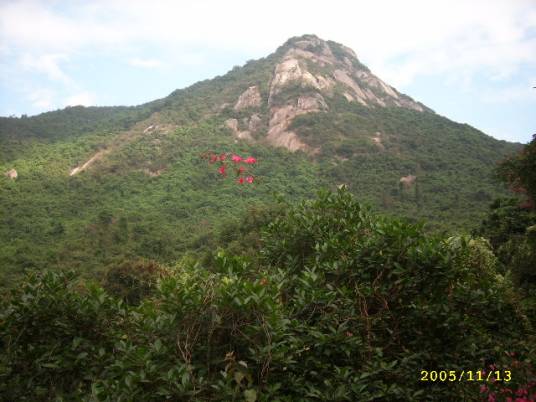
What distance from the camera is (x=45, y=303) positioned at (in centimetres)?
324

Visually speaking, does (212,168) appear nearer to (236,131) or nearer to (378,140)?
(236,131)

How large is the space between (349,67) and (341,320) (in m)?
80.4

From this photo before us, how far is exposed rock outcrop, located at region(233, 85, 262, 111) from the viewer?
62250 mm

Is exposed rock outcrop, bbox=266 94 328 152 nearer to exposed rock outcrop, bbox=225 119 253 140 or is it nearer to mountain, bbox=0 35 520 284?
mountain, bbox=0 35 520 284

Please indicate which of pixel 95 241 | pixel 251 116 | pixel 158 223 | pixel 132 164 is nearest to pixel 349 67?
pixel 251 116

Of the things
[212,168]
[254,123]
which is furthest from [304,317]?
[254,123]

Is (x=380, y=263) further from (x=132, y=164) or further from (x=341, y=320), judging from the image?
(x=132, y=164)

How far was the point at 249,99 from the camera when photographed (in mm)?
63031

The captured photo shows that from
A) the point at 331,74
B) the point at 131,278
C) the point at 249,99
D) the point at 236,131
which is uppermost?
the point at 331,74

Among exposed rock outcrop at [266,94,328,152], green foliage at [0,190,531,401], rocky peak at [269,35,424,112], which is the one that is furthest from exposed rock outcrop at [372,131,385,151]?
green foliage at [0,190,531,401]
